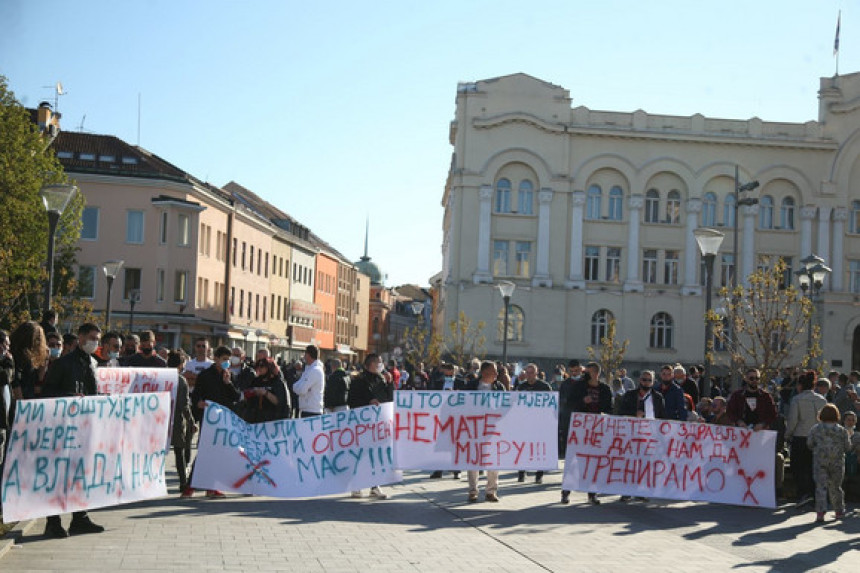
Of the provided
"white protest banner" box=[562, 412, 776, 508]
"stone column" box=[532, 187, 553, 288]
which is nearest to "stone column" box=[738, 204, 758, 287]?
"stone column" box=[532, 187, 553, 288]

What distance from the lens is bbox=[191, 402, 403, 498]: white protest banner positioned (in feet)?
53.2

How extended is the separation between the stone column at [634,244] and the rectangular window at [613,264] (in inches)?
25.3

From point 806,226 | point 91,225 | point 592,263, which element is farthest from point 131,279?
point 806,226

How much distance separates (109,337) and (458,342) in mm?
51843

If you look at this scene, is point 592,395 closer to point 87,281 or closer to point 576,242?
point 87,281

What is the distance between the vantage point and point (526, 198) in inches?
2825

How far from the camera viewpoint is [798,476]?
19.3m

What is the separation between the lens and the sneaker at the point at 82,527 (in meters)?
12.8

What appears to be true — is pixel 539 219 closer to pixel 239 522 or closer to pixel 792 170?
pixel 792 170

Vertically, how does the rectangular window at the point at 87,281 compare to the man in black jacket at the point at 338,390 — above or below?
above

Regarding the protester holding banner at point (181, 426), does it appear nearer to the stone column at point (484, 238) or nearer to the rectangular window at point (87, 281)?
the rectangular window at point (87, 281)

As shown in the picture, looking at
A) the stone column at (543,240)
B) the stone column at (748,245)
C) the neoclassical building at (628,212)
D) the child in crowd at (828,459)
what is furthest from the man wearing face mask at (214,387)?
the stone column at (748,245)

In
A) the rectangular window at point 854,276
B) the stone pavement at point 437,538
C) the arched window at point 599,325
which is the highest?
the rectangular window at point 854,276

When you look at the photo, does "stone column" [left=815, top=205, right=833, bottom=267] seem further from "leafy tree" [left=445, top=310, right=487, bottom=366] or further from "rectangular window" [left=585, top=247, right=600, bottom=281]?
"leafy tree" [left=445, top=310, right=487, bottom=366]
